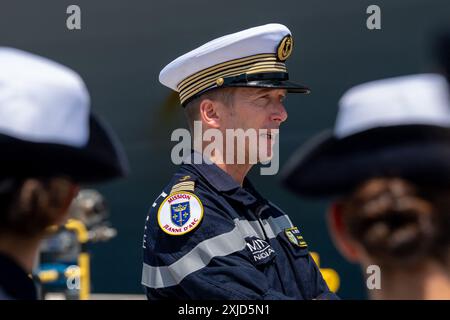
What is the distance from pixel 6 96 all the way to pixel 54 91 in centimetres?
6

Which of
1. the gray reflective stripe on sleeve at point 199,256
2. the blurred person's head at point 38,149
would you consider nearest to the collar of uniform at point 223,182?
the gray reflective stripe on sleeve at point 199,256

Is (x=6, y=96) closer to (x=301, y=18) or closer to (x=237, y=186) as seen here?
(x=237, y=186)

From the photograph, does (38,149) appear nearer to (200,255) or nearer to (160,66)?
(200,255)

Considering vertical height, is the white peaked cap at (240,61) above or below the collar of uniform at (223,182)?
above

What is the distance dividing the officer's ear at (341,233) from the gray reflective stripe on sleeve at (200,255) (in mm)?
524

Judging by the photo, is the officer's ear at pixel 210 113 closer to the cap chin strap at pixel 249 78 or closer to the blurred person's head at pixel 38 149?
the cap chin strap at pixel 249 78

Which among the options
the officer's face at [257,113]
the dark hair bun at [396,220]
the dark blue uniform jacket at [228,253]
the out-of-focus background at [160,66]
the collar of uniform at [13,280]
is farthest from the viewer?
the out-of-focus background at [160,66]

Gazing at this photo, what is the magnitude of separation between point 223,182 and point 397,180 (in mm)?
781

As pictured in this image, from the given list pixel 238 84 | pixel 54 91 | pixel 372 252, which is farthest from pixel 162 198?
Result: pixel 372 252

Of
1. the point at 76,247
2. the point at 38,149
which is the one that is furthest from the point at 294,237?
the point at 76,247

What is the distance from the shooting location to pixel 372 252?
0.79 metres

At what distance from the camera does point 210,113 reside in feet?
5.17

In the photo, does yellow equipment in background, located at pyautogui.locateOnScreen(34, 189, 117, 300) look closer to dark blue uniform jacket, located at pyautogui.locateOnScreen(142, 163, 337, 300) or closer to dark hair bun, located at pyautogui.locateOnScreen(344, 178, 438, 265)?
dark blue uniform jacket, located at pyautogui.locateOnScreen(142, 163, 337, 300)

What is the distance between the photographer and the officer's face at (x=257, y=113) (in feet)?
4.97
